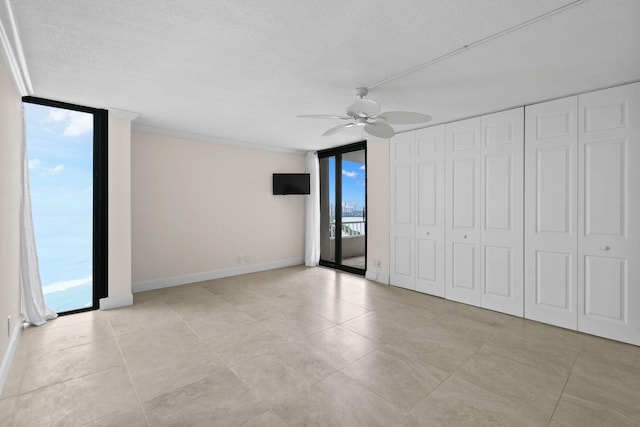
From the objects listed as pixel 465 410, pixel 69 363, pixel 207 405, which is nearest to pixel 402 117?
pixel 465 410

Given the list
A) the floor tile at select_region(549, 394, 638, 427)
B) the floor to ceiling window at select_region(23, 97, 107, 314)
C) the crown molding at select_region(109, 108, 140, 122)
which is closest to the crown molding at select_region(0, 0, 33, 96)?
the floor to ceiling window at select_region(23, 97, 107, 314)

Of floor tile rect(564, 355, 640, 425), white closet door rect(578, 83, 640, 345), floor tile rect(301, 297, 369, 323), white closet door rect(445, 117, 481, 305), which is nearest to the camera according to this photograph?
floor tile rect(564, 355, 640, 425)

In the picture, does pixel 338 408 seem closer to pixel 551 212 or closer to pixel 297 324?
Result: pixel 297 324

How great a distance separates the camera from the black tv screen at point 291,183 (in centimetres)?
631

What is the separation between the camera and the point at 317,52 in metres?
2.36

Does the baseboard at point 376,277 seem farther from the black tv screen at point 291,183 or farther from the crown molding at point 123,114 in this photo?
the crown molding at point 123,114

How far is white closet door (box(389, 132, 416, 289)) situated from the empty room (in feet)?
0.13

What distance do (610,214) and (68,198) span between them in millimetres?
6218

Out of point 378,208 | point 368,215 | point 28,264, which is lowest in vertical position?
point 28,264

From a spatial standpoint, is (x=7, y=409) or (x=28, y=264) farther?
(x=28, y=264)

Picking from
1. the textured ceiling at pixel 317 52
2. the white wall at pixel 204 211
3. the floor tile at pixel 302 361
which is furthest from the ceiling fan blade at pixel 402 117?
the white wall at pixel 204 211

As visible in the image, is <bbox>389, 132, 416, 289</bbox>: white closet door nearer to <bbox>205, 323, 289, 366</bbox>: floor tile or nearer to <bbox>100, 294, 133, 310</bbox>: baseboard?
<bbox>205, 323, 289, 366</bbox>: floor tile

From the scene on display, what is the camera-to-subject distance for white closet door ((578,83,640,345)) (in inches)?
116

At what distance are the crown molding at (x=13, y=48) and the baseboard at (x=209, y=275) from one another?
294 cm
